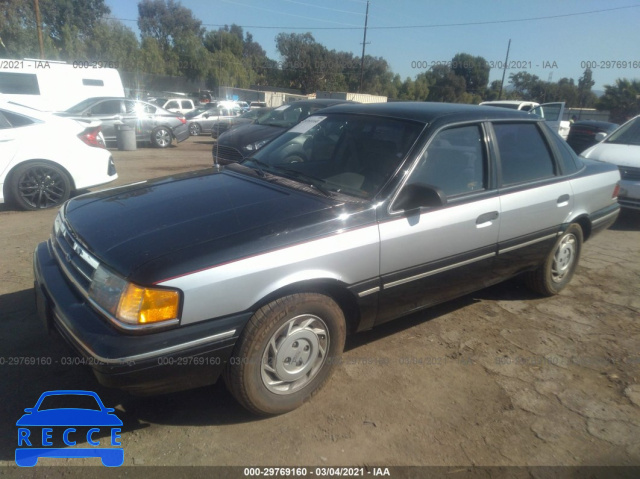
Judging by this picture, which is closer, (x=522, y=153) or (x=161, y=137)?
(x=522, y=153)

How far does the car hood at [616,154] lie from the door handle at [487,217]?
4953 millimetres

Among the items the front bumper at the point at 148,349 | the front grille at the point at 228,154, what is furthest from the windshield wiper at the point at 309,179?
the front grille at the point at 228,154

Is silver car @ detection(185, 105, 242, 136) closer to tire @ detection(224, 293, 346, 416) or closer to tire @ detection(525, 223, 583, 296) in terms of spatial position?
tire @ detection(525, 223, 583, 296)

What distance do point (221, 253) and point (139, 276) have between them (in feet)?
1.30

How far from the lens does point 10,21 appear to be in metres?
31.3

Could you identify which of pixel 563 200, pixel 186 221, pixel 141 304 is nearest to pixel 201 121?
pixel 563 200

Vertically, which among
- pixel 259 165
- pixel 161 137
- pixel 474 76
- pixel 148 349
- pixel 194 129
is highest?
pixel 474 76

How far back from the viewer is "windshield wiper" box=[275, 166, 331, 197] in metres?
3.15

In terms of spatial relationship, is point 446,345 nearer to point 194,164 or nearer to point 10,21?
point 194,164

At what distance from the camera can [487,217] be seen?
352 cm

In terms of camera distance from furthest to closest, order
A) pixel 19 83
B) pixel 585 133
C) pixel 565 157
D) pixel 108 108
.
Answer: pixel 19 83
pixel 108 108
pixel 585 133
pixel 565 157

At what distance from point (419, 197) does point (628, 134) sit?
6.98 meters

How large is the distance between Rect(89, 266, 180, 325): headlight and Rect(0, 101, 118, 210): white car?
5.15 m

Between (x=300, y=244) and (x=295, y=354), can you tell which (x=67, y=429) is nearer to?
(x=295, y=354)
